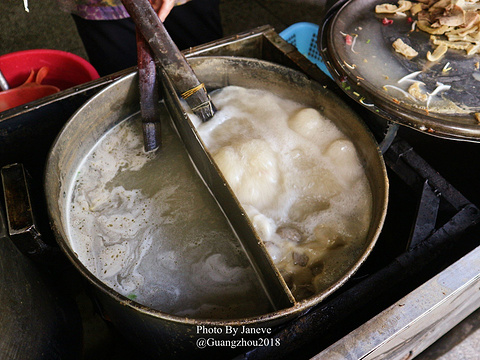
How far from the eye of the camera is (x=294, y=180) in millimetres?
1757

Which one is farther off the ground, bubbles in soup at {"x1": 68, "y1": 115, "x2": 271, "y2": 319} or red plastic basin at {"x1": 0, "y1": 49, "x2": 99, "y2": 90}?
red plastic basin at {"x1": 0, "y1": 49, "x2": 99, "y2": 90}

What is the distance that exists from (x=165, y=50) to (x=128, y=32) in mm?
1083

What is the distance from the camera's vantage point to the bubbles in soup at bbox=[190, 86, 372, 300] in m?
1.52

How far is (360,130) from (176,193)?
0.88m

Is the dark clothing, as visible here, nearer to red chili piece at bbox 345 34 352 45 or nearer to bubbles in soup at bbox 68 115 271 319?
bubbles in soup at bbox 68 115 271 319

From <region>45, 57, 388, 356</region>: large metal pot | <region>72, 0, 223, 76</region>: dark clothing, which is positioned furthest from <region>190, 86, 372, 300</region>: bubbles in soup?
<region>72, 0, 223, 76</region>: dark clothing

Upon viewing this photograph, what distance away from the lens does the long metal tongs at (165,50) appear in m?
1.64

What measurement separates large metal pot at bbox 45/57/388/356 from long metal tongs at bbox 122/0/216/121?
0.79ft

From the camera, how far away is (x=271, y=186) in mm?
1707

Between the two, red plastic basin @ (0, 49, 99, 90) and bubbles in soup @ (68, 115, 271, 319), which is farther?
red plastic basin @ (0, 49, 99, 90)
